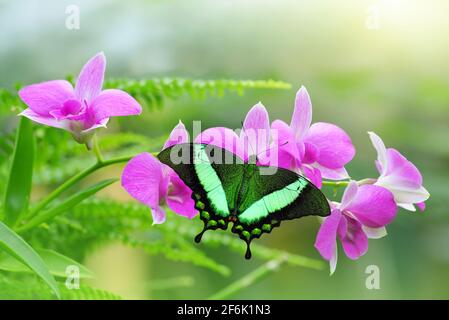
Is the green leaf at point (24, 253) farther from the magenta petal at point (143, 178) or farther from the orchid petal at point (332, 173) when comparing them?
the orchid petal at point (332, 173)

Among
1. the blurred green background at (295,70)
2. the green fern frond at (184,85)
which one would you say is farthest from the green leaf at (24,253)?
the blurred green background at (295,70)

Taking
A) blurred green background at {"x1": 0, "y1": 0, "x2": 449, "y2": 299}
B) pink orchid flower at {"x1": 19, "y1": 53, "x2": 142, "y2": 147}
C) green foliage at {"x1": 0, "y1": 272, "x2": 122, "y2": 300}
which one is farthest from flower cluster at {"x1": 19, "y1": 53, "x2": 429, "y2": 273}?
blurred green background at {"x1": 0, "y1": 0, "x2": 449, "y2": 299}

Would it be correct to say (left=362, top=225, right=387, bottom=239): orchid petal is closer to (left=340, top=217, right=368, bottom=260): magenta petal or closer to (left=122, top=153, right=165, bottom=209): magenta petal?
(left=340, top=217, right=368, bottom=260): magenta petal

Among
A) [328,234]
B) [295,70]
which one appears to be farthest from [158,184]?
[295,70]

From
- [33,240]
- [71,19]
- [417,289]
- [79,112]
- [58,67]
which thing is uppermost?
[58,67]

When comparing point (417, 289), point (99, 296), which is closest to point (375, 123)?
point (417, 289)

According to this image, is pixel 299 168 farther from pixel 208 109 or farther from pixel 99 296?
pixel 208 109
